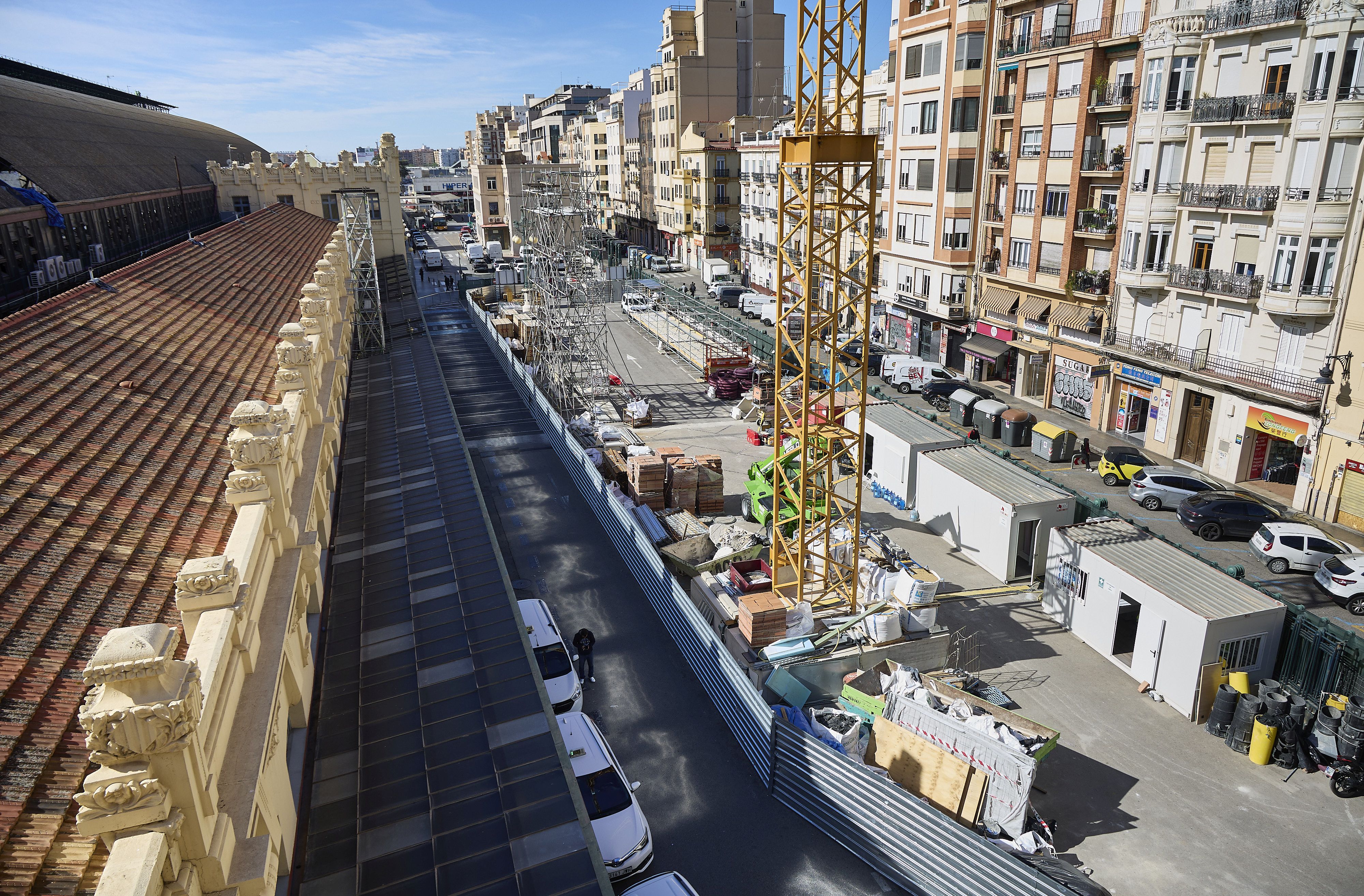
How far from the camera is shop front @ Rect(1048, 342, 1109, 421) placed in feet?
115

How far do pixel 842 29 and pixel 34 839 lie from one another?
1977 centimetres

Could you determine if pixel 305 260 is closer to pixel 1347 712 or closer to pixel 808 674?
pixel 808 674

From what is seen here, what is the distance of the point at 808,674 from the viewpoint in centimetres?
1773

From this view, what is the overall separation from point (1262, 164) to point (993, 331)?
1388 centimetres

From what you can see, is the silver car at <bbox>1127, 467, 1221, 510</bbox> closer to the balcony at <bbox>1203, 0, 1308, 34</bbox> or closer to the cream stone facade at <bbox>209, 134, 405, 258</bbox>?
the balcony at <bbox>1203, 0, 1308, 34</bbox>

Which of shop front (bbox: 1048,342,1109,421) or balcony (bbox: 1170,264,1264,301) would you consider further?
shop front (bbox: 1048,342,1109,421)

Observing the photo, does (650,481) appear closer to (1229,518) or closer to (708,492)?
(708,492)

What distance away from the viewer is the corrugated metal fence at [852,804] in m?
12.1

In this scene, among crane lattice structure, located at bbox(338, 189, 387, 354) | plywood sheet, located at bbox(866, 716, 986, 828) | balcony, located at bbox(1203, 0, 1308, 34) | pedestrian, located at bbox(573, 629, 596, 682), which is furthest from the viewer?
crane lattice structure, located at bbox(338, 189, 387, 354)

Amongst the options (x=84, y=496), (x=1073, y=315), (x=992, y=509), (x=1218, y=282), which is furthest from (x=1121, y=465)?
(x=84, y=496)

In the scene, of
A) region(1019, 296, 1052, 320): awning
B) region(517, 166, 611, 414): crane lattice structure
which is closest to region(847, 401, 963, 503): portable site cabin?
region(1019, 296, 1052, 320): awning

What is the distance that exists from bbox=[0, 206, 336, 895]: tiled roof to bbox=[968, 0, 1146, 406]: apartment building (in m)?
32.1

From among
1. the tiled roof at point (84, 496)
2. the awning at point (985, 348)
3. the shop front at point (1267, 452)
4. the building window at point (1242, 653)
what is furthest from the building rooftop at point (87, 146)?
the awning at point (985, 348)

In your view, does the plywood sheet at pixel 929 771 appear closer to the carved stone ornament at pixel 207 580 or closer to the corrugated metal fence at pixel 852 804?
the corrugated metal fence at pixel 852 804
